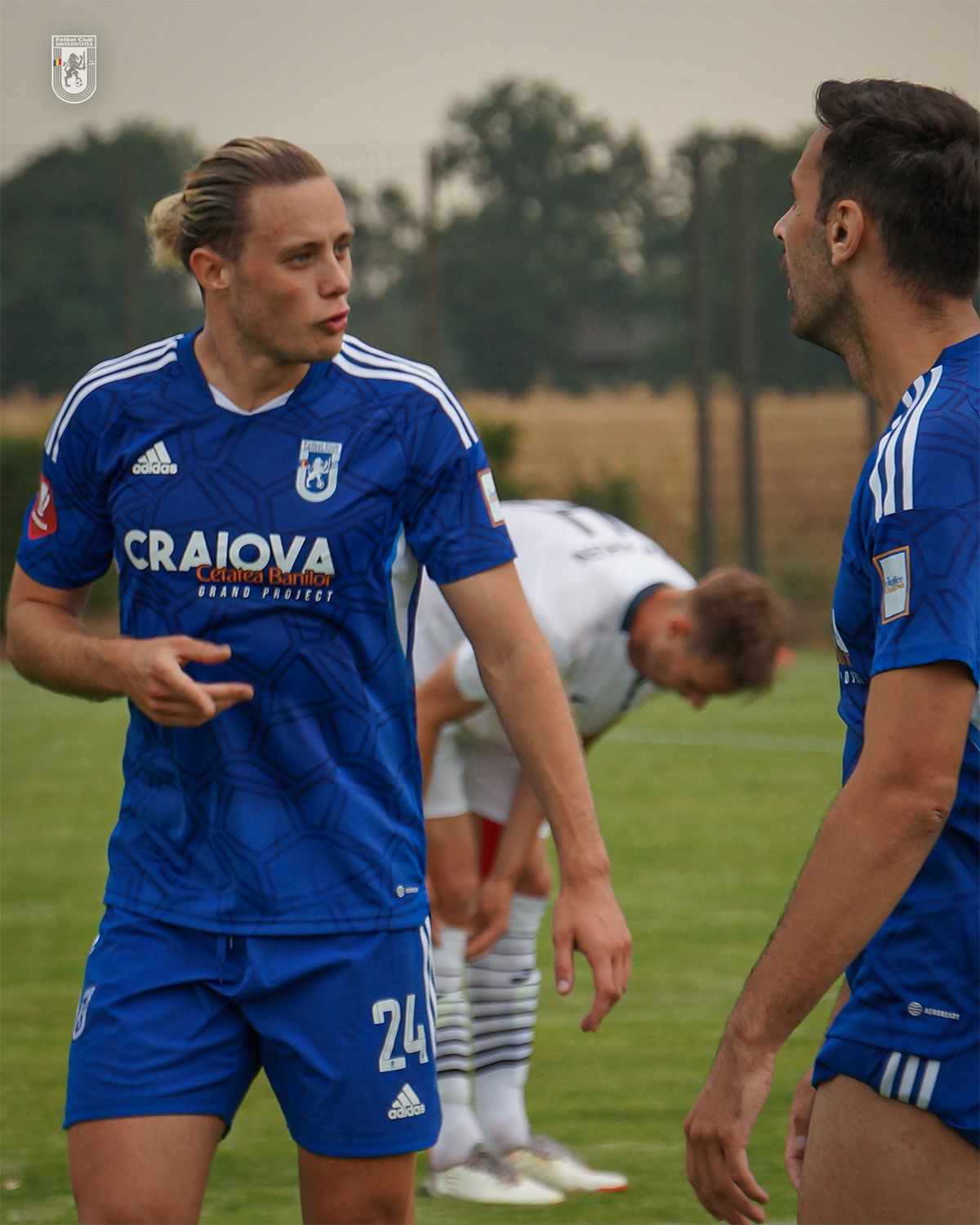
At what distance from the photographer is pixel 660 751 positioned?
14461 millimetres

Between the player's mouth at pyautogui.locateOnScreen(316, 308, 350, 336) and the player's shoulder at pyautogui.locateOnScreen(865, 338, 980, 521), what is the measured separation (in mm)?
1119

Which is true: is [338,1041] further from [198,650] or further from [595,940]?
[198,650]

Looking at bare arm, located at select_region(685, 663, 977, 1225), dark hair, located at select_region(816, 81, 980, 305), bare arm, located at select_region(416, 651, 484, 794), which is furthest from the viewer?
bare arm, located at select_region(416, 651, 484, 794)

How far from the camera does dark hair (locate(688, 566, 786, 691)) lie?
16.2 feet

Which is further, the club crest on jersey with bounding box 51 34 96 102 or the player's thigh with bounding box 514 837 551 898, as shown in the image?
the player's thigh with bounding box 514 837 551 898

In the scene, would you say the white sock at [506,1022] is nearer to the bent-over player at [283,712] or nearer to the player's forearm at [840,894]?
the bent-over player at [283,712]

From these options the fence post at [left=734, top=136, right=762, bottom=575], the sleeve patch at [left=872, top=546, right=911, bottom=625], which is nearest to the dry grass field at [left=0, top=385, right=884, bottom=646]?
the fence post at [left=734, top=136, right=762, bottom=575]

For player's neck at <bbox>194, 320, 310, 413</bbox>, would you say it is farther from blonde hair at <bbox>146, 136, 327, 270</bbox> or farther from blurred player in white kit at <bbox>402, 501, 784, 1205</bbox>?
blurred player in white kit at <bbox>402, 501, 784, 1205</bbox>

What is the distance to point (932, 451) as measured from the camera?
223 cm

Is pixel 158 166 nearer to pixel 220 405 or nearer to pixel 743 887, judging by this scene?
pixel 743 887

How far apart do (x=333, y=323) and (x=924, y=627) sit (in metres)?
1.34

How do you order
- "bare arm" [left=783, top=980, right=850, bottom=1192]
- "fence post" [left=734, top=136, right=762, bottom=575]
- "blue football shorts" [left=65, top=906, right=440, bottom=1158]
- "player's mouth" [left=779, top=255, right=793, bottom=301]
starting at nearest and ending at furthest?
"player's mouth" [left=779, top=255, right=793, bottom=301] → "bare arm" [left=783, top=980, right=850, bottom=1192] → "blue football shorts" [left=65, top=906, right=440, bottom=1158] → "fence post" [left=734, top=136, right=762, bottom=575]

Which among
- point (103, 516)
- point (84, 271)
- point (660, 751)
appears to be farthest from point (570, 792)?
point (84, 271)

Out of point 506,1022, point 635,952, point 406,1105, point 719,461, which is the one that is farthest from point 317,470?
point 719,461
